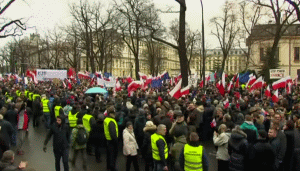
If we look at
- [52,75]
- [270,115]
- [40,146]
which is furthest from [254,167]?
[52,75]

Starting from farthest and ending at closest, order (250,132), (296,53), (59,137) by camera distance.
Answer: (296,53) → (59,137) → (250,132)

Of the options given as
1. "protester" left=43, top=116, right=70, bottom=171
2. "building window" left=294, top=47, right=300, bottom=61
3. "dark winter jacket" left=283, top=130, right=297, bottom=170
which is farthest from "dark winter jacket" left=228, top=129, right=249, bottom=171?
"building window" left=294, top=47, right=300, bottom=61

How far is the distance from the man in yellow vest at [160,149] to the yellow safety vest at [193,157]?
872 mm

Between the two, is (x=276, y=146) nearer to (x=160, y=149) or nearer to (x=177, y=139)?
(x=177, y=139)

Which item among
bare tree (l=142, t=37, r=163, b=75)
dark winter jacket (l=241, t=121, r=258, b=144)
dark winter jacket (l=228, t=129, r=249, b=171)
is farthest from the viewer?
bare tree (l=142, t=37, r=163, b=75)

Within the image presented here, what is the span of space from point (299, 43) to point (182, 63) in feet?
134

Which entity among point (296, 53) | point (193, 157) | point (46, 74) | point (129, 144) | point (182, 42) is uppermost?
point (296, 53)

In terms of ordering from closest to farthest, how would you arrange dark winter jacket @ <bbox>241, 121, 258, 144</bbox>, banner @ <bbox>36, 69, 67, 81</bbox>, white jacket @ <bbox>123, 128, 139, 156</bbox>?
1. dark winter jacket @ <bbox>241, 121, 258, 144</bbox>
2. white jacket @ <bbox>123, 128, 139, 156</bbox>
3. banner @ <bbox>36, 69, 67, 81</bbox>

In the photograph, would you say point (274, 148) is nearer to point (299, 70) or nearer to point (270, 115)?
point (270, 115)

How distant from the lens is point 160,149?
19.2 feet

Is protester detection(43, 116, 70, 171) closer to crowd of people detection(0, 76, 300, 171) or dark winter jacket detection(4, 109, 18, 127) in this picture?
crowd of people detection(0, 76, 300, 171)

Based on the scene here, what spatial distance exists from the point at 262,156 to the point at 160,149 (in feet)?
6.15

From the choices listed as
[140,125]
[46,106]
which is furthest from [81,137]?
[46,106]

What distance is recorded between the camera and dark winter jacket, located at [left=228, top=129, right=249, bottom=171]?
18.6 ft
